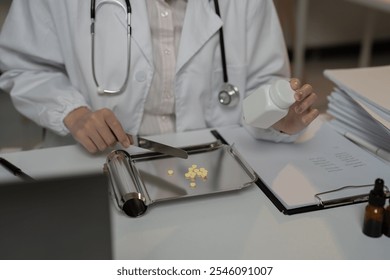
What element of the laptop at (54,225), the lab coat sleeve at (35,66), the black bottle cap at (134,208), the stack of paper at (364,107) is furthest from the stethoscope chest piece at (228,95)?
the laptop at (54,225)

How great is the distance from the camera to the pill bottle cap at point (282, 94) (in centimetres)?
77

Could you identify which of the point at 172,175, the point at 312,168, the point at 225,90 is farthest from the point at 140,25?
the point at 312,168

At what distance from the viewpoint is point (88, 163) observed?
895 millimetres

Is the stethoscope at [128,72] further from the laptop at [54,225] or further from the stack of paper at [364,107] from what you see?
the laptop at [54,225]

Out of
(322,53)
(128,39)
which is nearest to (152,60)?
(128,39)

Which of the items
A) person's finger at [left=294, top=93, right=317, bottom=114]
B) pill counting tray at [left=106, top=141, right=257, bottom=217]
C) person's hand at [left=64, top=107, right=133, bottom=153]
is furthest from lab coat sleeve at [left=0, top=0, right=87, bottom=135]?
person's finger at [left=294, top=93, right=317, bottom=114]

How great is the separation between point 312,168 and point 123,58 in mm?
491

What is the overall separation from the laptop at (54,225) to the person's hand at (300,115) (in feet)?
1.44

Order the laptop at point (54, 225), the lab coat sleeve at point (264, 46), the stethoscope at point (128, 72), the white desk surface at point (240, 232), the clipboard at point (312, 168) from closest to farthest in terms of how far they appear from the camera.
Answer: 1. the laptop at point (54, 225)
2. the white desk surface at point (240, 232)
3. the clipboard at point (312, 168)
4. the stethoscope at point (128, 72)
5. the lab coat sleeve at point (264, 46)

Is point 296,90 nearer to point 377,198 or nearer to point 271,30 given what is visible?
point 377,198

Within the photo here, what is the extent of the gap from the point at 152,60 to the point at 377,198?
1.94 feet

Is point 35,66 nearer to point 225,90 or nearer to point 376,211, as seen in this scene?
point 225,90

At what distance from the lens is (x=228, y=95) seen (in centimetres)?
111
